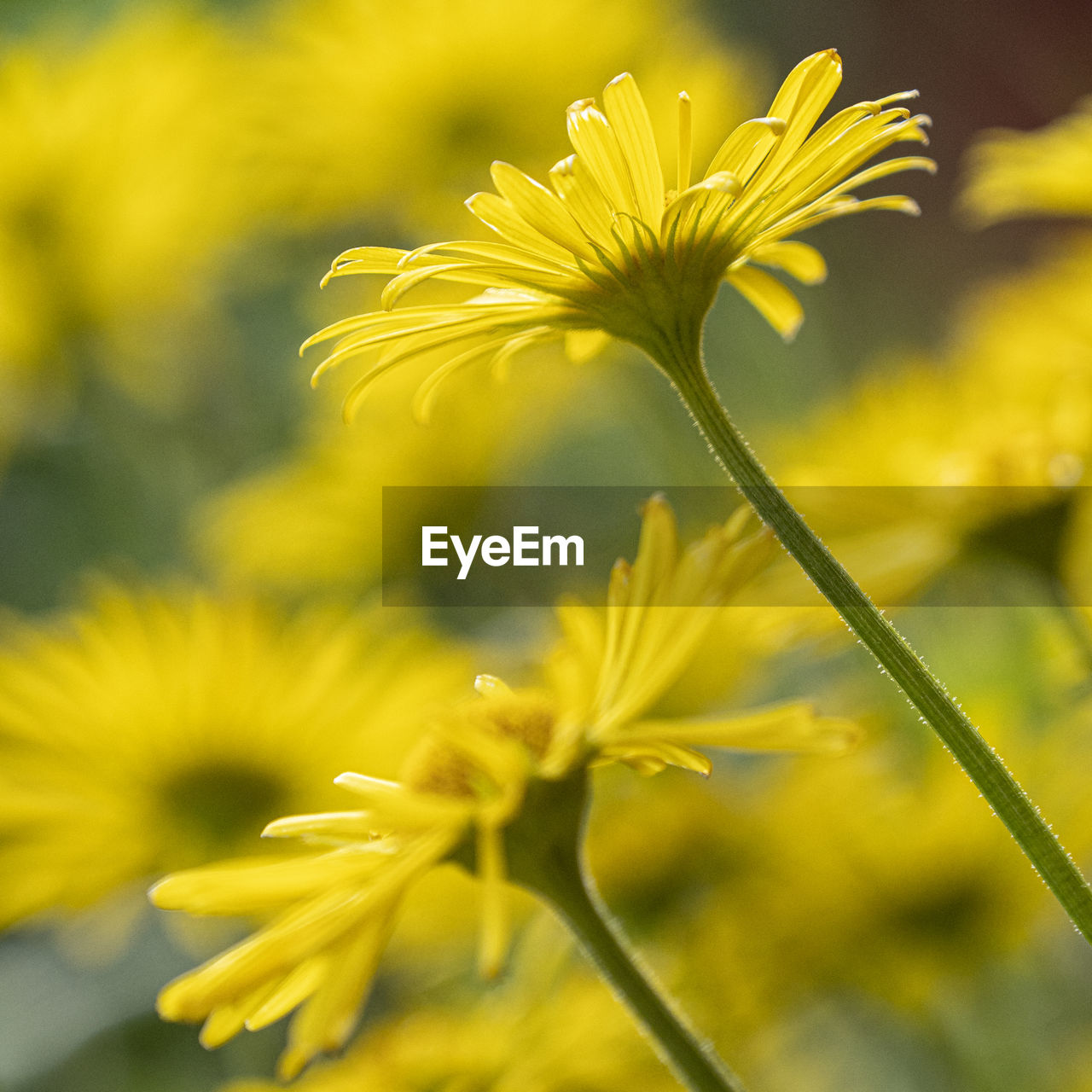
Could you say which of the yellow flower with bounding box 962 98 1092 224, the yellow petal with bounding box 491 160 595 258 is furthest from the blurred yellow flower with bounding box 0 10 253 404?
the yellow petal with bounding box 491 160 595 258

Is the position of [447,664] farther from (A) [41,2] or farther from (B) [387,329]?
(A) [41,2]

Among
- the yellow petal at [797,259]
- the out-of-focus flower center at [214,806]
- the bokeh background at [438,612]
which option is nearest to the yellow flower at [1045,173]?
the bokeh background at [438,612]

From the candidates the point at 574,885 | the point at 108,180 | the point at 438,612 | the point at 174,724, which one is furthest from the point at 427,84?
the point at 574,885

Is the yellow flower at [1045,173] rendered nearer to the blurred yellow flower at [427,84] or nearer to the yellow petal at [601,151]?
the yellow petal at [601,151]

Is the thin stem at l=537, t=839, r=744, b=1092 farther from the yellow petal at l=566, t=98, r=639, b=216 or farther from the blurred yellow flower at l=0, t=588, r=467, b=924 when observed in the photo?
the blurred yellow flower at l=0, t=588, r=467, b=924

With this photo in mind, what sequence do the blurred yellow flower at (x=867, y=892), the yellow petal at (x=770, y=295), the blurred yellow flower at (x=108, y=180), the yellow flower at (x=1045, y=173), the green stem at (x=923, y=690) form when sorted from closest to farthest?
the green stem at (x=923, y=690), the yellow petal at (x=770, y=295), the yellow flower at (x=1045, y=173), the blurred yellow flower at (x=867, y=892), the blurred yellow flower at (x=108, y=180)

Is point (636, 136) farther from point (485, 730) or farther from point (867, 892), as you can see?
point (867, 892)

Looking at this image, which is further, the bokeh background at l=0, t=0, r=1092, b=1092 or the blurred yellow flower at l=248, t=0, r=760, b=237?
the blurred yellow flower at l=248, t=0, r=760, b=237

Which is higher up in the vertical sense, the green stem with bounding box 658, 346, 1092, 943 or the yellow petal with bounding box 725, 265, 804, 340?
the yellow petal with bounding box 725, 265, 804, 340
